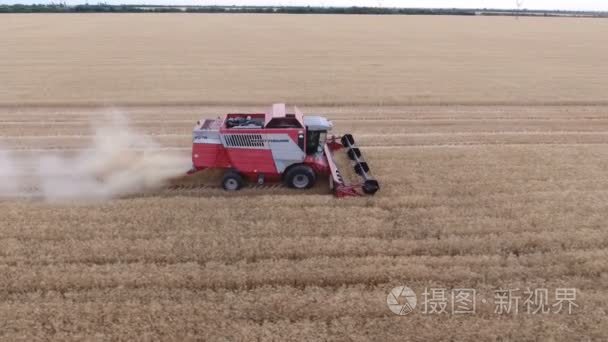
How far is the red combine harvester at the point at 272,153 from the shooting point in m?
9.83

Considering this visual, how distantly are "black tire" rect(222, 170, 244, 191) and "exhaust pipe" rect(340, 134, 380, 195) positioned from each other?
8.29 feet

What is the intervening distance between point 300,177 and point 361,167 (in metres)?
1.40

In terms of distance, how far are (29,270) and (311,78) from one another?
1830 cm

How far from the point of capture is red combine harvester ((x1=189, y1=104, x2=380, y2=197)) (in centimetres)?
983

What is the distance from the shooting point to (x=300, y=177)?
10195 millimetres

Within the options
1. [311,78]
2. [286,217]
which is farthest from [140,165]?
[311,78]

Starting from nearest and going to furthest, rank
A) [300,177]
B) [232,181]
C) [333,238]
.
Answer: [333,238] → [232,181] → [300,177]

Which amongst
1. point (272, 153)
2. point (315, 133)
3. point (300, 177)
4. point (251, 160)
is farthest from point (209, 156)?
point (315, 133)

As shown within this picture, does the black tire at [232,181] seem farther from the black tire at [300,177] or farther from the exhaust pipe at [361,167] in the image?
the exhaust pipe at [361,167]

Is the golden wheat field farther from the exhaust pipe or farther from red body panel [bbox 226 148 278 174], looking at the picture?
red body panel [bbox 226 148 278 174]

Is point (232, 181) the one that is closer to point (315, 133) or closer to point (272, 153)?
point (272, 153)

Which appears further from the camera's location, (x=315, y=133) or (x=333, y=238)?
(x=315, y=133)

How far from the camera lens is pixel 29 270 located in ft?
→ 23.4

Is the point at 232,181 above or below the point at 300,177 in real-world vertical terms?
below
